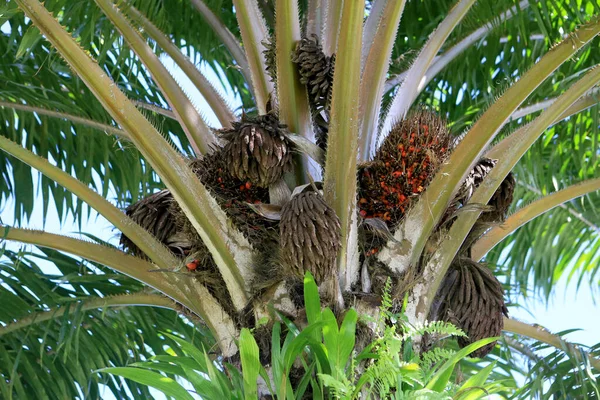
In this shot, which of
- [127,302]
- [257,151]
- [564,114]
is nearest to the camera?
[257,151]

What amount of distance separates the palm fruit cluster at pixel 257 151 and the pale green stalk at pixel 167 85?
33 centimetres

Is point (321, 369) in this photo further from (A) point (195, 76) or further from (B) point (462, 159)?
(A) point (195, 76)

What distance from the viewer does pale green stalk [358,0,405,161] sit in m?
2.42

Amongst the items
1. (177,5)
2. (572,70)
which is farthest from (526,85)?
(177,5)

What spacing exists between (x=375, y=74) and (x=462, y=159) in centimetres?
41

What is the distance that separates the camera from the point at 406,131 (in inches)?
92.9

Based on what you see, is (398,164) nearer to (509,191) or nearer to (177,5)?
(509,191)

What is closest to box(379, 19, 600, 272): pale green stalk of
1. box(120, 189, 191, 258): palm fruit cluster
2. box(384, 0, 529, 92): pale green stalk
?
box(120, 189, 191, 258): palm fruit cluster

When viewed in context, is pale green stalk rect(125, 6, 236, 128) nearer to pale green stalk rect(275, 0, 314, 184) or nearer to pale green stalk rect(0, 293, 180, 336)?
pale green stalk rect(275, 0, 314, 184)

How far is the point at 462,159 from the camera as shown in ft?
7.46

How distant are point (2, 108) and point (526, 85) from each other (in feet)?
7.56

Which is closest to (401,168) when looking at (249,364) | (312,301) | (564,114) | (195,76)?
(312,301)

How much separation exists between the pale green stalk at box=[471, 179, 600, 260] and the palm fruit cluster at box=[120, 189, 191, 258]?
0.94 meters

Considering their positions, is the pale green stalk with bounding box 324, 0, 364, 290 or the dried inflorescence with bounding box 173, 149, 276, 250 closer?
the pale green stalk with bounding box 324, 0, 364, 290
